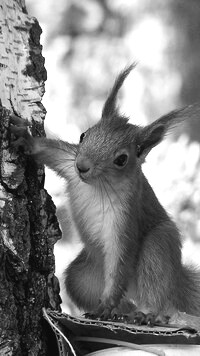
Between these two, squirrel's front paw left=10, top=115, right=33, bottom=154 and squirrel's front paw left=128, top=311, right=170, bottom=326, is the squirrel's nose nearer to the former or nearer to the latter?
squirrel's front paw left=10, top=115, right=33, bottom=154

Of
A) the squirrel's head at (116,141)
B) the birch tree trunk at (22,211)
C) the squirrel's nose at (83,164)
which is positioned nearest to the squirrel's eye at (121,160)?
the squirrel's head at (116,141)

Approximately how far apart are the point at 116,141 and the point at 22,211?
0.55 meters

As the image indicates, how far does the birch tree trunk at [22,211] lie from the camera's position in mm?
1735

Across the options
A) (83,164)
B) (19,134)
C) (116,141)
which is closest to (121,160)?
(116,141)

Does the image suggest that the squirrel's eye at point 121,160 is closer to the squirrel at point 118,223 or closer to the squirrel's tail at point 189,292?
the squirrel at point 118,223

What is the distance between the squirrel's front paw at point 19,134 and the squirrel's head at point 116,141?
233mm

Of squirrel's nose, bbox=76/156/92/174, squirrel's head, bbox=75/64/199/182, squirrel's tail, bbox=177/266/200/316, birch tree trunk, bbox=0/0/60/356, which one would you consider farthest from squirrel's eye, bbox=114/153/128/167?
squirrel's tail, bbox=177/266/200/316

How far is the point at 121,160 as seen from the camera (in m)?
2.27

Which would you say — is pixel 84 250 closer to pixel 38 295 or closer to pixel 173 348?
pixel 38 295

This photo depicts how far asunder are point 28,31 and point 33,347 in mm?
796

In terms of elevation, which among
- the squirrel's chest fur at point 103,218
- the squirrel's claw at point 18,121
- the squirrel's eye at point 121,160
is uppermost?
the squirrel's eye at point 121,160

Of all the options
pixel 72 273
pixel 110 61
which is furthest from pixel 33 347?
pixel 110 61

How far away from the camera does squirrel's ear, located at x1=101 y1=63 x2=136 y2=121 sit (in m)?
2.23

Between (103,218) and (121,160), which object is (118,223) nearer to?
(103,218)
